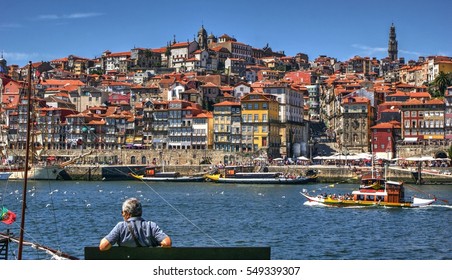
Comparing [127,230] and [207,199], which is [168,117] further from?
[127,230]

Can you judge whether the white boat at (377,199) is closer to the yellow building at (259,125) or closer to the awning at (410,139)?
the awning at (410,139)

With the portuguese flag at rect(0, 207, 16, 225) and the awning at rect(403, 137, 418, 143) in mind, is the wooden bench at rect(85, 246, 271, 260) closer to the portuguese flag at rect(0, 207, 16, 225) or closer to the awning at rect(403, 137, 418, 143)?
the portuguese flag at rect(0, 207, 16, 225)

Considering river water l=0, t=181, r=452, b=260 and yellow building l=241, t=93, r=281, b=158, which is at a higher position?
yellow building l=241, t=93, r=281, b=158

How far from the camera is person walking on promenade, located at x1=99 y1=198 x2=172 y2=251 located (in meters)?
3.70

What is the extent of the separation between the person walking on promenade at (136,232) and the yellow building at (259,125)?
4301cm

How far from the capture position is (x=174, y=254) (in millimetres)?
3701

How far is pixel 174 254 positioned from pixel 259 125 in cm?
4373

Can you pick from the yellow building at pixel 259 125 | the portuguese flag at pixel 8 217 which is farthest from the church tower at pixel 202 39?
the portuguese flag at pixel 8 217

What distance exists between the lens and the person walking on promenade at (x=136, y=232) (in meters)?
3.70

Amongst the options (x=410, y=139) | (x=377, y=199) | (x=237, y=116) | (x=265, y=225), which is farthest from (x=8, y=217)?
(x=237, y=116)

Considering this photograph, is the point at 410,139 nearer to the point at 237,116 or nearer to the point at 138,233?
the point at 237,116

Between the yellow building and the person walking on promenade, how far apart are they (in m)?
43.0

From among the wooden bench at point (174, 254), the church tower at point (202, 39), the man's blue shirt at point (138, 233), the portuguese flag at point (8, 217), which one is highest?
the church tower at point (202, 39)

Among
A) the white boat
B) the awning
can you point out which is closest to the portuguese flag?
the white boat
